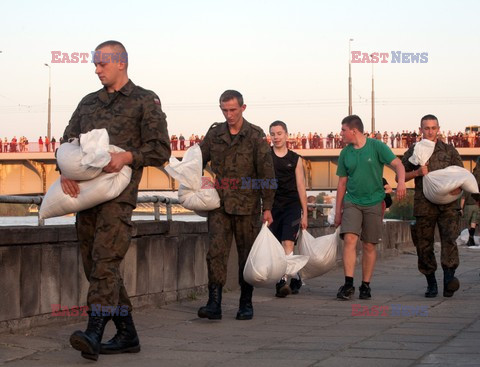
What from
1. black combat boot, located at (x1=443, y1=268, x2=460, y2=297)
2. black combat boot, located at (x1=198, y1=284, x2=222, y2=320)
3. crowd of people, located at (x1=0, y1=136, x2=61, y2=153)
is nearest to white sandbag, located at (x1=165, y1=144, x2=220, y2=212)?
black combat boot, located at (x1=198, y1=284, x2=222, y2=320)

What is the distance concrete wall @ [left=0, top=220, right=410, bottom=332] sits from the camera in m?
7.24

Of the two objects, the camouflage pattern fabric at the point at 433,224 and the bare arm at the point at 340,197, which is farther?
the camouflage pattern fabric at the point at 433,224

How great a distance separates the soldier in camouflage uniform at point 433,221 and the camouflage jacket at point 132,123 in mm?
4774

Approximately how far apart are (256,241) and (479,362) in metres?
3.08

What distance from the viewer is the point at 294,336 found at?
24.8 ft

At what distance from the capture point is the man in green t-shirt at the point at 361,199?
10.6 m

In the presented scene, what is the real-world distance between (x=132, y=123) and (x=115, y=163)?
0.40 meters

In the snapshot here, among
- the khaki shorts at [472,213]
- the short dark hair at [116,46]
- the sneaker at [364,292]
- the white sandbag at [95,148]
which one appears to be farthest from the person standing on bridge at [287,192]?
the khaki shorts at [472,213]

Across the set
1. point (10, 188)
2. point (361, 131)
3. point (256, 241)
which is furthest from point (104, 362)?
point (10, 188)

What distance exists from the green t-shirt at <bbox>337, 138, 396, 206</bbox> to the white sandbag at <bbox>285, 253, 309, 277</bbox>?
30.8 inches

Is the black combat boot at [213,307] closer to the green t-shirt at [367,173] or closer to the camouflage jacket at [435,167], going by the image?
the green t-shirt at [367,173]

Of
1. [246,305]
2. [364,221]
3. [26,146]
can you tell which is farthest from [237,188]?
[26,146]

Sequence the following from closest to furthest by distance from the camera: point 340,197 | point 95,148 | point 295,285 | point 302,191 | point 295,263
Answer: point 95,148 → point 295,263 → point 340,197 → point 302,191 → point 295,285

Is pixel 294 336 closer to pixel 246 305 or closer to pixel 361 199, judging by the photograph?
pixel 246 305
